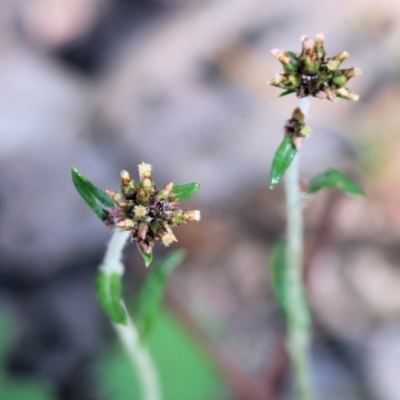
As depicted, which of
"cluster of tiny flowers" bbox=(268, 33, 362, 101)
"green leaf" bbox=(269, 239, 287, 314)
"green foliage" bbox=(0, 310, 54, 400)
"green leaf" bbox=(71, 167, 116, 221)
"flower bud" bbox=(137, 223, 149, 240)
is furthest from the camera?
"green foliage" bbox=(0, 310, 54, 400)

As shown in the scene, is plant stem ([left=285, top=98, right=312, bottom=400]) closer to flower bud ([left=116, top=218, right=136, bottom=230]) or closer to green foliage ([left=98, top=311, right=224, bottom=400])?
flower bud ([left=116, top=218, right=136, bottom=230])

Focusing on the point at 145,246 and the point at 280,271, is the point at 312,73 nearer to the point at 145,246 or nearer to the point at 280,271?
the point at 145,246

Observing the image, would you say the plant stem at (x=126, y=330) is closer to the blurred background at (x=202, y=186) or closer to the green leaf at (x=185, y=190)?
the green leaf at (x=185, y=190)

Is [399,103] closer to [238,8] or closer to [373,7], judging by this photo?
[373,7]

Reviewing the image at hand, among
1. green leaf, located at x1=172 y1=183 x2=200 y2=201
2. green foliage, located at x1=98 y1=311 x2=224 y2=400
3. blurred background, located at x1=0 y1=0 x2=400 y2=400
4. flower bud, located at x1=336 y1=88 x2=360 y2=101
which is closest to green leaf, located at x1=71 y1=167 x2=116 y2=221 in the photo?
green leaf, located at x1=172 y1=183 x2=200 y2=201

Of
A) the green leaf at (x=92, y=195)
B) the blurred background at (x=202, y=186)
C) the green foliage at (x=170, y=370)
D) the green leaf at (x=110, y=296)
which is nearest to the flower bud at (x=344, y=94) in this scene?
the green leaf at (x=92, y=195)

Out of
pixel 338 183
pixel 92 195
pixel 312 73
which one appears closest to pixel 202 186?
pixel 338 183

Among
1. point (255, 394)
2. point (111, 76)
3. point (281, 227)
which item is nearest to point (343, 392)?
point (255, 394)

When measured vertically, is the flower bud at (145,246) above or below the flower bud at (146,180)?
below
